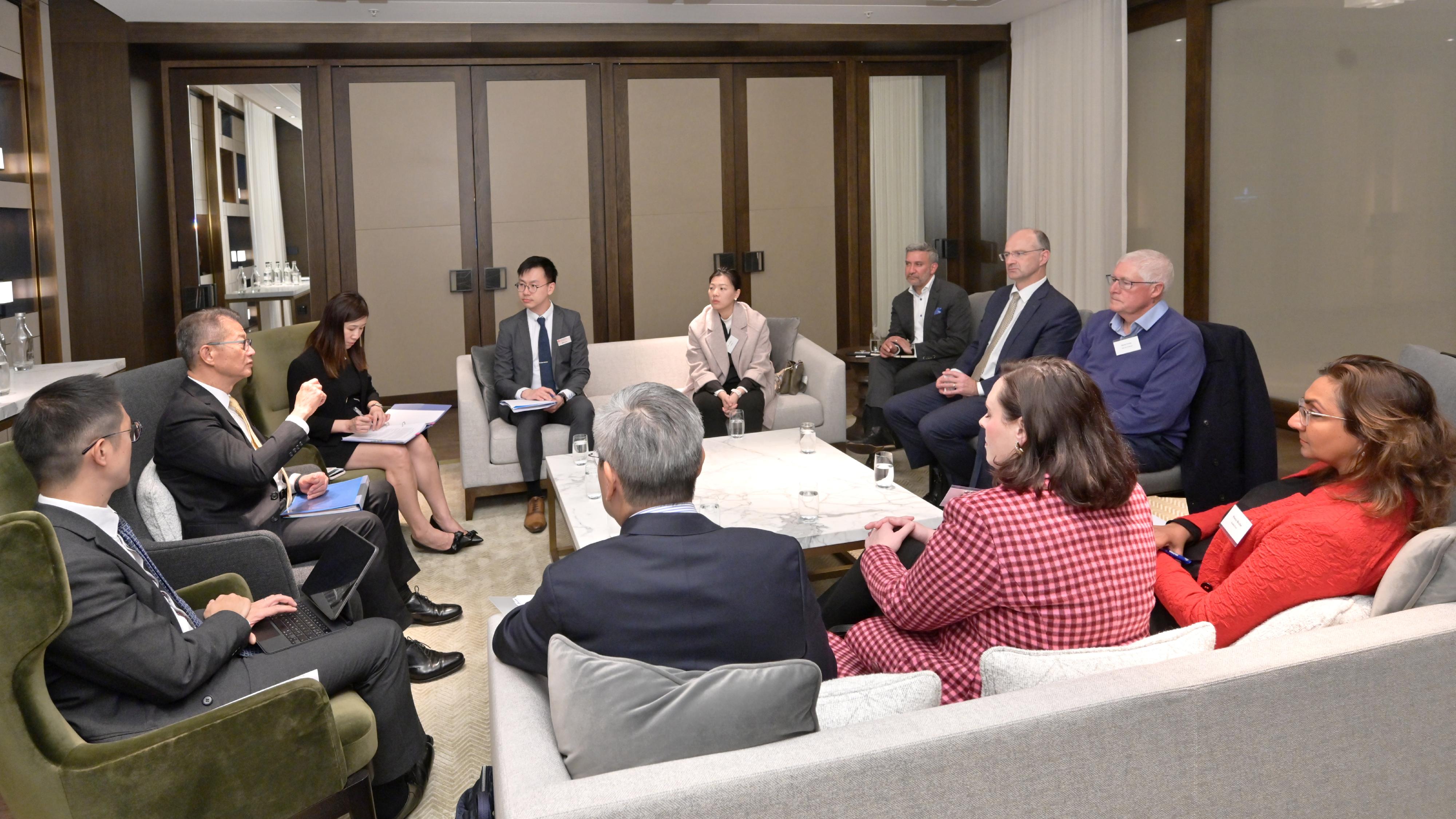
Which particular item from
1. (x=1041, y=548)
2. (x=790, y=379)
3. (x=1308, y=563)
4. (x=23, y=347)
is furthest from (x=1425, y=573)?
(x=23, y=347)

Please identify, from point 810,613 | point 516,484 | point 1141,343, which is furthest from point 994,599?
point 516,484

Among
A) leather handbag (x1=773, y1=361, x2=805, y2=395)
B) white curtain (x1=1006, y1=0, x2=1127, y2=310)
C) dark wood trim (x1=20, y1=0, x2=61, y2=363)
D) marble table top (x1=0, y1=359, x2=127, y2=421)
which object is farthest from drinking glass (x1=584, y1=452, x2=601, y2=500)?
white curtain (x1=1006, y1=0, x2=1127, y2=310)

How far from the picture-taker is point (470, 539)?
4.78 meters

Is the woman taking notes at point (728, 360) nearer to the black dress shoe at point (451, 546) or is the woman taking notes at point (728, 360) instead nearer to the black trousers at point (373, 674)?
the black dress shoe at point (451, 546)

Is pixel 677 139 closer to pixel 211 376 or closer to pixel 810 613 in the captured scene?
pixel 211 376

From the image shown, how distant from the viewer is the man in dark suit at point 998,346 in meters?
4.75

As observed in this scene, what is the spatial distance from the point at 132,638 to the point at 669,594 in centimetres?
104

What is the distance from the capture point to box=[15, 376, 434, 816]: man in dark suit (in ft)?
6.25

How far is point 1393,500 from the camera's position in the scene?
80.4 inches

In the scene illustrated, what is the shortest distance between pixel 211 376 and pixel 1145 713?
2.84 meters

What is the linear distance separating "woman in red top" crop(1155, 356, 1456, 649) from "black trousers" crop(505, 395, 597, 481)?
3460mm

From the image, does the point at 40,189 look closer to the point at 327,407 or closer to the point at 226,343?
the point at 327,407

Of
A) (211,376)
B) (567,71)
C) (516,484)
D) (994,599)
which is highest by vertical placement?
(567,71)

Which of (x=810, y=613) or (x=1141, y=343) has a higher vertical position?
(x=1141, y=343)
